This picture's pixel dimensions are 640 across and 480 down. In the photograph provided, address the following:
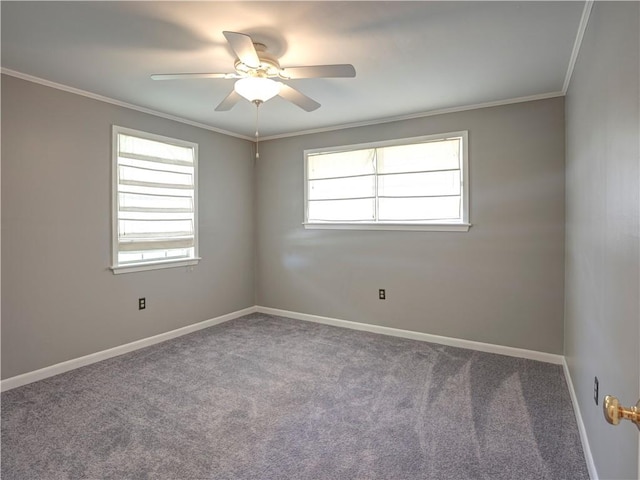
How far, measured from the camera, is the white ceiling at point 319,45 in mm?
1988

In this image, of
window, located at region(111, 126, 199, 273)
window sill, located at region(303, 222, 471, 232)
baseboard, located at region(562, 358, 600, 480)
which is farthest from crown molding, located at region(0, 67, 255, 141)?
baseboard, located at region(562, 358, 600, 480)

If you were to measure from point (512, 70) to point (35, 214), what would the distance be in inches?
150

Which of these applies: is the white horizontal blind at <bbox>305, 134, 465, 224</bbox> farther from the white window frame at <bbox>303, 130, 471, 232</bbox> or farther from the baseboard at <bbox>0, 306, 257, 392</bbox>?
the baseboard at <bbox>0, 306, 257, 392</bbox>

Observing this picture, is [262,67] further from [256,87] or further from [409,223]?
[409,223]

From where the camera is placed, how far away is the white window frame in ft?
12.2

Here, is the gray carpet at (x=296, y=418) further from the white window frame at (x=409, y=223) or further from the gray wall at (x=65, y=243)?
the white window frame at (x=409, y=223)

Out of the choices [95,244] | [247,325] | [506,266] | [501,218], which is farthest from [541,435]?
[95,244]

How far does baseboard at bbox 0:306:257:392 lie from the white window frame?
172cm

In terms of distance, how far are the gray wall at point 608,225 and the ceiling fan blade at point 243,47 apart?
61.0 inches

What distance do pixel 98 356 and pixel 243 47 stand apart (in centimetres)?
298

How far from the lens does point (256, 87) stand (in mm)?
2299

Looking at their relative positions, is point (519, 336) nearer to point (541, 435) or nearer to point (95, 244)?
point (541, 435)

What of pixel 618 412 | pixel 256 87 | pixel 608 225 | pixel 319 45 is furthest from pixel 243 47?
pixel 618 412

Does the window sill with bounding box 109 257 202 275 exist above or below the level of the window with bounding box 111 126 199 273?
below
